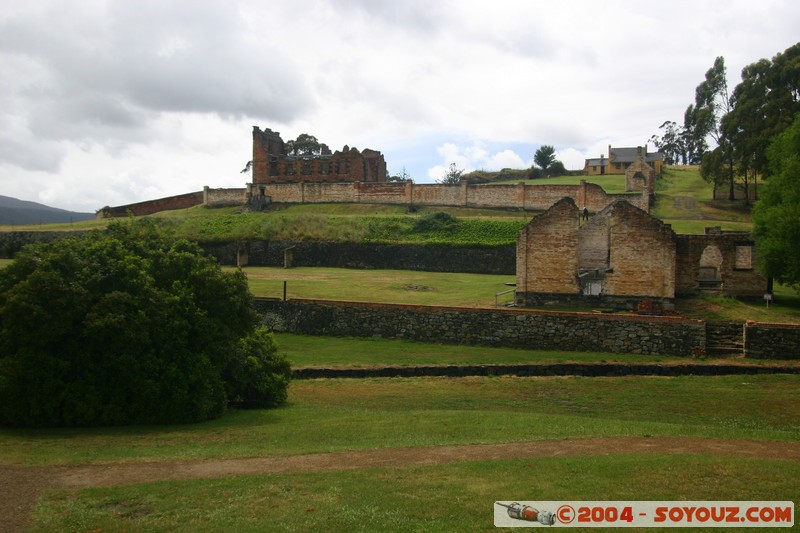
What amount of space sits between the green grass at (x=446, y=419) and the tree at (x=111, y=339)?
1.72 ft

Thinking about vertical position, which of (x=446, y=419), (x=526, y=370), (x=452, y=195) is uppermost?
(x=452, y=195)

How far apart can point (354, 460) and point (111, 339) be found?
6.71 m

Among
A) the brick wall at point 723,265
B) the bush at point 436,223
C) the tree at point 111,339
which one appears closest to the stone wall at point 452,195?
the bush at point 436,223

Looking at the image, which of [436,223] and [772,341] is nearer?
[772,341]

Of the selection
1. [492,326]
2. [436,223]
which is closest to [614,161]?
[436,223]

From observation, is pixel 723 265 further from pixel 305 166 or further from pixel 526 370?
pixel 305 166

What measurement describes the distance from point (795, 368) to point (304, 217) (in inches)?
1232

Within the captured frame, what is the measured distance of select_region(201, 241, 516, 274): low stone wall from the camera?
38.5 meters

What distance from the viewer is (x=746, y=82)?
41156mm

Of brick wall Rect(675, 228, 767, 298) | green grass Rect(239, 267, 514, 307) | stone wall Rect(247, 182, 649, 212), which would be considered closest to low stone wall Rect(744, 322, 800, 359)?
brick wall Rect(675, 228, 767, 298)

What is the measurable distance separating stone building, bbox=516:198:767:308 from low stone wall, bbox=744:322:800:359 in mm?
4110

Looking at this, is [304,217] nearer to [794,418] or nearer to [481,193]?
[481,193]

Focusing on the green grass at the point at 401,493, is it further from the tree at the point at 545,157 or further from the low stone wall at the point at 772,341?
the tree at the point at 545,157

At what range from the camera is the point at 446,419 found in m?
15.2
